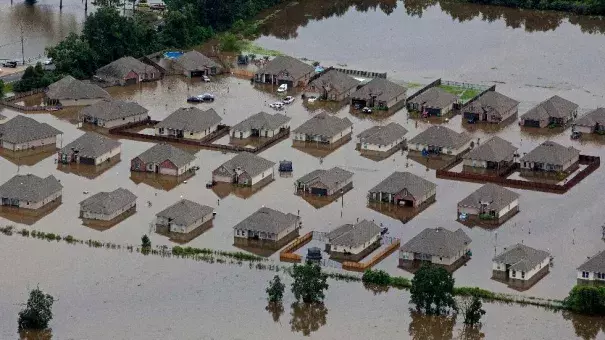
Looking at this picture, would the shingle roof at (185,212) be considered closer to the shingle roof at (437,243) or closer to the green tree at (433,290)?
the shingle roof at (437,243)

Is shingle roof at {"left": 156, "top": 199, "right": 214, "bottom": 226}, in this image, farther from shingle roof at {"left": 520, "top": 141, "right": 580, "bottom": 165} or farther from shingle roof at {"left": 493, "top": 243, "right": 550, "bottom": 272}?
shingle roof at {"left": 520, "top": 141, "right": 580, "bottom": 165}

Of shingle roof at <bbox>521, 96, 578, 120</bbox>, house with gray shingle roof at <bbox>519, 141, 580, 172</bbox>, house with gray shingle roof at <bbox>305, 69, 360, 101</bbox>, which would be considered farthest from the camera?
house with gray shingle roof at <bbox>305, 69, 360, 101</bbox>

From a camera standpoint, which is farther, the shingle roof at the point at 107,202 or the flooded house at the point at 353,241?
the shingle roof at the point at 107,202

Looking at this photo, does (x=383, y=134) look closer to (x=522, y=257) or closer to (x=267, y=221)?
(x=267, y=221)

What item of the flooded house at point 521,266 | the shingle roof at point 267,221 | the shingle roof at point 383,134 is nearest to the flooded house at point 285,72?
the shingle roof at point 383,134

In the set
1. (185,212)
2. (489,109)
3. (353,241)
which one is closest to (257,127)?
(489,109)

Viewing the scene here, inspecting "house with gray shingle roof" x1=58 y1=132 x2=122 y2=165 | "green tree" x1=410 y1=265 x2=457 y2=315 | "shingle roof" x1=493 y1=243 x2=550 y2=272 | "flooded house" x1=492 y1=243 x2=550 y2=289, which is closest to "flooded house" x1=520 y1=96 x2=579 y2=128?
"shingle roof" x1=493 y1=243 x2=550 y2=272
